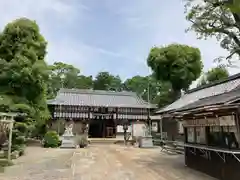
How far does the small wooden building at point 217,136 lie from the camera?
6500mm

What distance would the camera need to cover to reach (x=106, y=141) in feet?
87.5

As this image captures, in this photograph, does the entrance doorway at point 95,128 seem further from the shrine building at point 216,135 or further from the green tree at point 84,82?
the shrine building at point 216,135

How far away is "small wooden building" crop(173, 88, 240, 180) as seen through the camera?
256 inches

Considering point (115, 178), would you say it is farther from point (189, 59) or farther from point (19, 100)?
point (189, 59)

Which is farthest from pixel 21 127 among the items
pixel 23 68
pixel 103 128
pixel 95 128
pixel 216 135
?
pixel 95 128

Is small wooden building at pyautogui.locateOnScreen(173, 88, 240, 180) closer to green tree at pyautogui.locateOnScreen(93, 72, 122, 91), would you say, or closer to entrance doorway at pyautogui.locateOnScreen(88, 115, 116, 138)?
entrance doorway at pyautogui.locateOnScreen(88, 115, 116, 138)

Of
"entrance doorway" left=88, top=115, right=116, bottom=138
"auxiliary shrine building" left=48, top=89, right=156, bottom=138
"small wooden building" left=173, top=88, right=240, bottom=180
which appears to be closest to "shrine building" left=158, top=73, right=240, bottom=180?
"small wooden building" left=173, top=88, right=240, bottom=180

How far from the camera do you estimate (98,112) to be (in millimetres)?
28328

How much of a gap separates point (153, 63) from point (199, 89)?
43.9 ft

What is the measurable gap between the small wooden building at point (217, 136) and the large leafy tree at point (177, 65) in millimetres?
19570

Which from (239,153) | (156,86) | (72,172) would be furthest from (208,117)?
(156,86)

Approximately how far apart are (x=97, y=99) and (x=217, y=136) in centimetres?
2256

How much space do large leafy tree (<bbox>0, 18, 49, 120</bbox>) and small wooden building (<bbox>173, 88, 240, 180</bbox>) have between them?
10.8m

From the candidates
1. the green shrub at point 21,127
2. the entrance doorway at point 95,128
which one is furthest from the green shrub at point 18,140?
the entrance doorway at point 95,128
